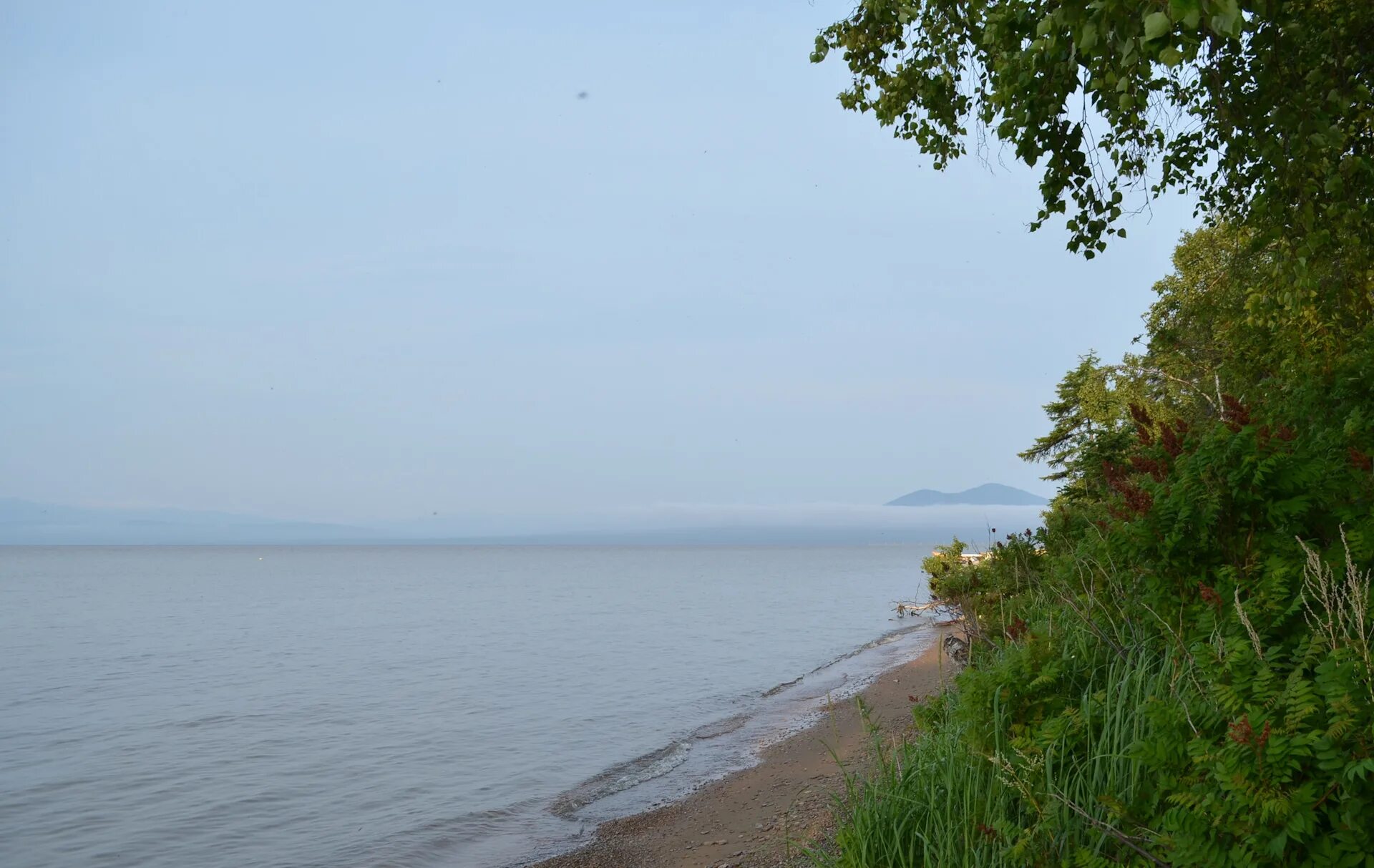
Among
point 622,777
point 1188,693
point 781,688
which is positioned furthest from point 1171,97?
point 781,688

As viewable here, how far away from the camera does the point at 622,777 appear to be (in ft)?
46.9

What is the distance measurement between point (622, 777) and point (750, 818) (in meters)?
4.59

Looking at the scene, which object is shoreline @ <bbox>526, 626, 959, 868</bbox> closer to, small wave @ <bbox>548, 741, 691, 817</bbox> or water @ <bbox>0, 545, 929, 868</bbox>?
water @ <bbox>0, 545, 929, 868</bbox>

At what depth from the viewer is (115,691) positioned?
2498 cm

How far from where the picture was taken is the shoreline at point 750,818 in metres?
8.60

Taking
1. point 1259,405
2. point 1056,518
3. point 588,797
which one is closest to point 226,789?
point 588,797

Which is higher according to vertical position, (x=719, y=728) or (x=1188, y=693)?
(x=1188, y=693)

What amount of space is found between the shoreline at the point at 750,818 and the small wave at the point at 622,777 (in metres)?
1.37

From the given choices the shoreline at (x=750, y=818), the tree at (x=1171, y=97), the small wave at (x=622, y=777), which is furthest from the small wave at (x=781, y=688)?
the tree at (x=1171, y=97)

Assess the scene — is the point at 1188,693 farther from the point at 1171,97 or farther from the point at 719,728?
the point at 719,728

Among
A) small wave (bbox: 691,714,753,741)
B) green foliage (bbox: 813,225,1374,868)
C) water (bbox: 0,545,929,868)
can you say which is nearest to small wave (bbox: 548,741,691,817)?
water (bbox: 0,545,929,868)

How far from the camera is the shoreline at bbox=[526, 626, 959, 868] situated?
339 inches

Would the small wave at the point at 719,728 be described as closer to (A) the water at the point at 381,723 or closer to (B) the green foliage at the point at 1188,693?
(A) the water at the point at 381,723

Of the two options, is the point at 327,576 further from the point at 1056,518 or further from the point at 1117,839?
the point at 1117,839
